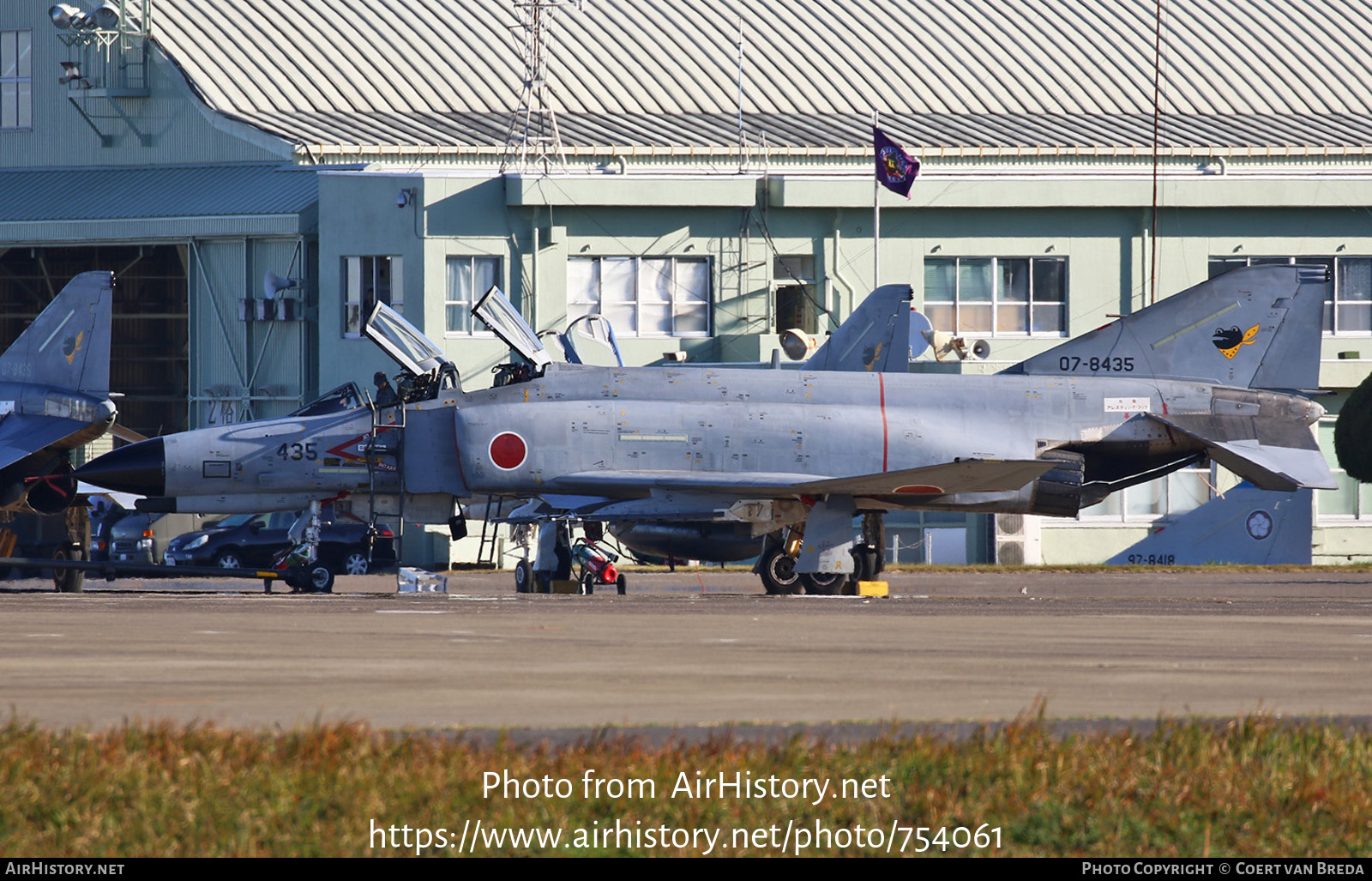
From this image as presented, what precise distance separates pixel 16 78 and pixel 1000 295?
98.0 ft

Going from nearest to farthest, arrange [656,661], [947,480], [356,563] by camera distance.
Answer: [656,661]
[947,480]
[356,563]

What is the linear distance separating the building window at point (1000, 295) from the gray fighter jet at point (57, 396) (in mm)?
24459

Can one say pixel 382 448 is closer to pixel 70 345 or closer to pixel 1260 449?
pixel 70 345

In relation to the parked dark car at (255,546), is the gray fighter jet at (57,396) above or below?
above

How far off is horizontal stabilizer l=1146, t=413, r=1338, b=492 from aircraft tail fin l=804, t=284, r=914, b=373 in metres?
3.73

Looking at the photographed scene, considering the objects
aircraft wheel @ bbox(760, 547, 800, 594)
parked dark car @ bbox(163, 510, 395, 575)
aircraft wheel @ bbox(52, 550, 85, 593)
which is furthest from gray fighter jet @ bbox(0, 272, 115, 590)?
aircraft wheel @ bbox(760, 547, 800, 594)

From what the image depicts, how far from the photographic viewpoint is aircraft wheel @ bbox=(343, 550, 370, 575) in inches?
1389

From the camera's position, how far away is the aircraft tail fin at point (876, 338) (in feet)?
84.1

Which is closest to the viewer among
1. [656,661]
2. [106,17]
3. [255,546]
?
[656,661]

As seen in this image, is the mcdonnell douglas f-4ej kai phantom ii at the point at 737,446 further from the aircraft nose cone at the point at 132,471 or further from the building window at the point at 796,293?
the building window at the point at 796,293

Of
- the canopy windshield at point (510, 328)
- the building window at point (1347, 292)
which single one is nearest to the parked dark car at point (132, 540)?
the canopy windshield at point (510, 328)

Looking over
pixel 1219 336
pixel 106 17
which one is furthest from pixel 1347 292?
pixel 106 17

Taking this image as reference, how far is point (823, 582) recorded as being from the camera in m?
23.5

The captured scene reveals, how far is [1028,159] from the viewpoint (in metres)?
50.0
